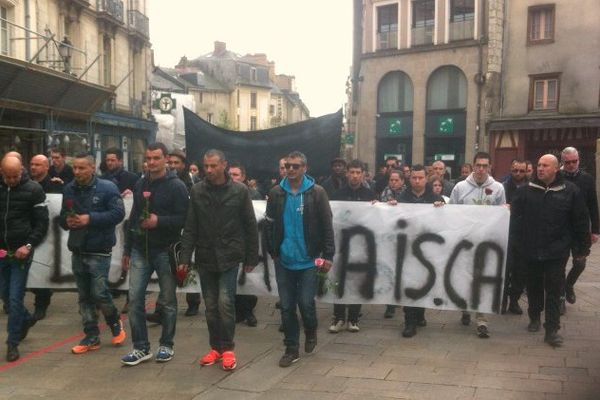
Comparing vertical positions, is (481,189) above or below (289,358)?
above

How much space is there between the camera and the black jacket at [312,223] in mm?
5622

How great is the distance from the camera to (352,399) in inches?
185

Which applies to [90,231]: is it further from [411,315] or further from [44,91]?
[44,91]

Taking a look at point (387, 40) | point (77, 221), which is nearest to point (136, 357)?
point (77, 221)

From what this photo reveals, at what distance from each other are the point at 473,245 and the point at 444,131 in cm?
2399

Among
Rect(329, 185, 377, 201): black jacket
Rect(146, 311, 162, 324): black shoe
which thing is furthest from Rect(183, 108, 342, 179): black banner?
Rect(146, 311, 162, 324): black shoe

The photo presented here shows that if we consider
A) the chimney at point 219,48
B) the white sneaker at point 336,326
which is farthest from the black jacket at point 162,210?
the chimney at point 219,48

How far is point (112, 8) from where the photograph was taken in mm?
26062

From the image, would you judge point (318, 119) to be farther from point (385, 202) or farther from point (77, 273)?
point (77, 273)

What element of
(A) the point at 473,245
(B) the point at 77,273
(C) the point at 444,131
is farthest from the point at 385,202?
(C) the point at 444,131

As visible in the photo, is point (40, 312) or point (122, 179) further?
point (122, 179)

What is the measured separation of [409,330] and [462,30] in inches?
1000

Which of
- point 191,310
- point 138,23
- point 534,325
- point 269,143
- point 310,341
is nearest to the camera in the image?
point 310,341

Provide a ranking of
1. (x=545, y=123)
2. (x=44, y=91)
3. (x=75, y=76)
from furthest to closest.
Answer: (x=545, y=123)
(x=75, y=76)
(x=44, y=91)
